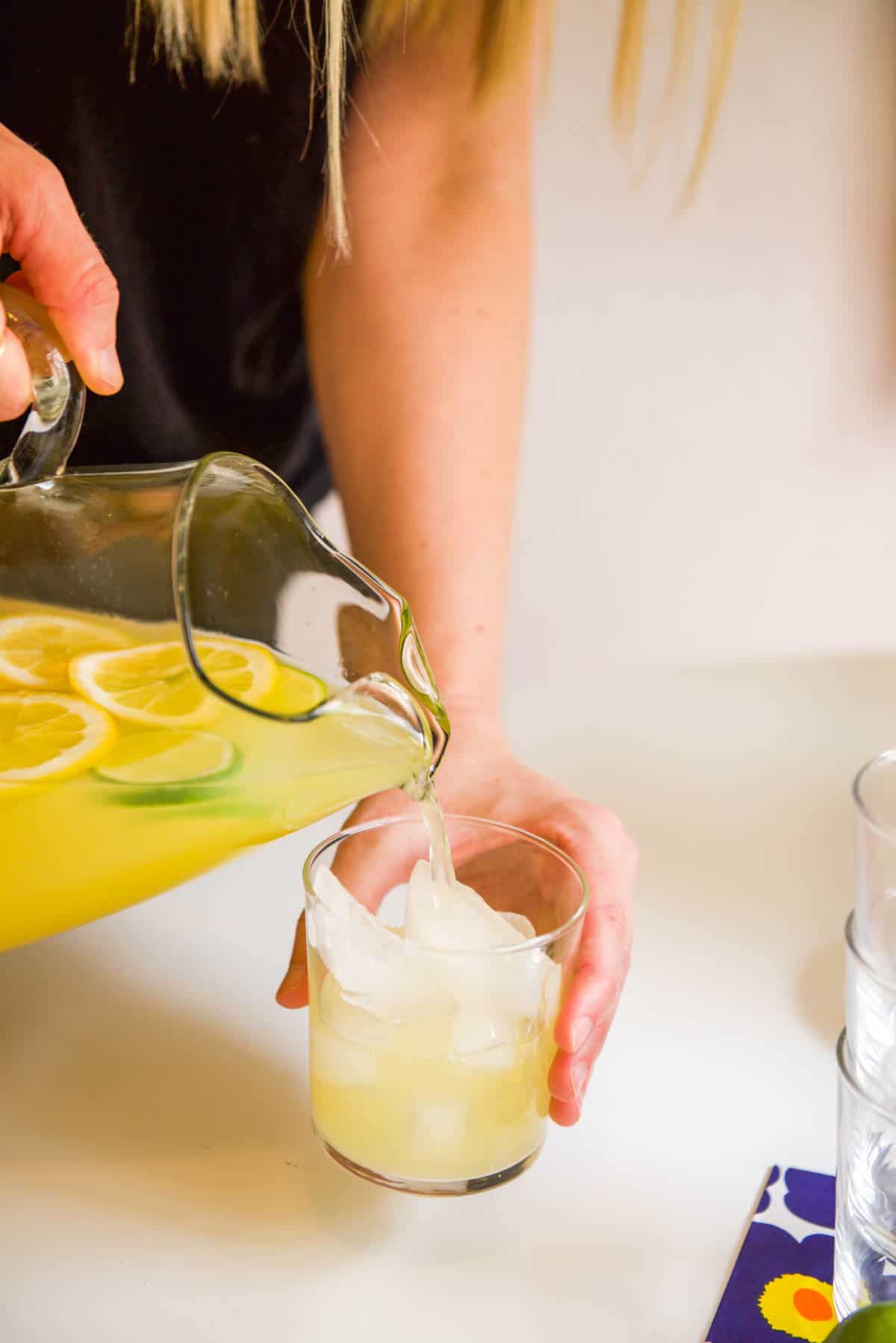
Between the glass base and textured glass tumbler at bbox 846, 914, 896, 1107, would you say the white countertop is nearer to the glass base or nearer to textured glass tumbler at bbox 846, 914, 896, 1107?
the glass base

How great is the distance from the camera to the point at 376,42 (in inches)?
38.7

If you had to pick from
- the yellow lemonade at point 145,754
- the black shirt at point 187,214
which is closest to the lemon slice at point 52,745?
the yellow lemonade at point 145,754

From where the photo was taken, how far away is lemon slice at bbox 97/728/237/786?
1.50 ft

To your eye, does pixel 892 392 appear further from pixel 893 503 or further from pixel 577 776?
pixel 577 776

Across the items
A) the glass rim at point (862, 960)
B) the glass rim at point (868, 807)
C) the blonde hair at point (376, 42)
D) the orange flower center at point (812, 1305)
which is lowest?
the orange flower center at point (812, 1305)

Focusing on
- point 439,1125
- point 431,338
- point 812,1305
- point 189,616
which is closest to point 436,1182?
point 439,1125

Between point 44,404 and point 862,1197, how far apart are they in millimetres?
441

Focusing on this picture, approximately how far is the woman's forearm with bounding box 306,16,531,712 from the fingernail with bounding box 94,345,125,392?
1.28ft

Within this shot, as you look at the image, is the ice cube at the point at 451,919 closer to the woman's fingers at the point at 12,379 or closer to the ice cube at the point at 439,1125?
the ice cube at the point at 439,1125

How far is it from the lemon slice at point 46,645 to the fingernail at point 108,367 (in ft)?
0.42

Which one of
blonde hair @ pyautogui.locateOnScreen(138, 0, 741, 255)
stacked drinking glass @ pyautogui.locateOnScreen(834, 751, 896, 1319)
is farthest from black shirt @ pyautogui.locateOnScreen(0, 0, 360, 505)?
stacked drinking glass @ pyautogui.locateOnScreen(834, 751, 896, 1319)

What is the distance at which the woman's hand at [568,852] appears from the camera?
1.83ft

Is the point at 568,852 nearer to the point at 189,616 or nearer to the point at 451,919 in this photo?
the point at 451,919

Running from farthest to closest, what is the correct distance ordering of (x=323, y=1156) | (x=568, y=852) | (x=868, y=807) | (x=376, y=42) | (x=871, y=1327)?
(x=376, y=42), (x=568, y=852), (x=323, y=1156), (x=868, y=807), (x=871, y=1327)
